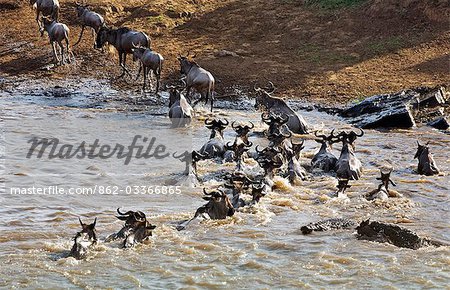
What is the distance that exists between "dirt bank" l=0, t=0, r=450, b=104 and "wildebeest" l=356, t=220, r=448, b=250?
975cm

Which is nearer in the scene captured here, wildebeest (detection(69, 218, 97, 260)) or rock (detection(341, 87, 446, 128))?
wildebeest (detection(69, 218, 97, 260))

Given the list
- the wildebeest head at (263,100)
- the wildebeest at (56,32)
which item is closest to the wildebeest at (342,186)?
the wildebeest head at (263,100)

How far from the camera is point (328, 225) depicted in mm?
10148

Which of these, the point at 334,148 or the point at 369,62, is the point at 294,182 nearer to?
the point at 334,148

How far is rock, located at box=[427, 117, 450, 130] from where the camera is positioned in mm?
16625

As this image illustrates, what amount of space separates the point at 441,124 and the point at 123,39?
860cm

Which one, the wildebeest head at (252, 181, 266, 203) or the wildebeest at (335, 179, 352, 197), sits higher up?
the wildebeest at (335, 179, 352, 197)

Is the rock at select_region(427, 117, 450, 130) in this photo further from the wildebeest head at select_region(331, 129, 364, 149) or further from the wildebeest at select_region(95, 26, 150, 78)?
the wildebeest at select_region(95, 26, 150, 78)

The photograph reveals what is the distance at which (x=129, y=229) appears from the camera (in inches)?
366

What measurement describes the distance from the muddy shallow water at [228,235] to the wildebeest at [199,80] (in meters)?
2.82

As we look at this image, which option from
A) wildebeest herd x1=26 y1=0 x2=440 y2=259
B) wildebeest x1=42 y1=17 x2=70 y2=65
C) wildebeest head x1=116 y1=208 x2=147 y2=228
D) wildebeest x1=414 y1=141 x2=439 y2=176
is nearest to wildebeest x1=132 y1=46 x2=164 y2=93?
wildebeest herd x1=26 y1=0 x2=440 y2=259

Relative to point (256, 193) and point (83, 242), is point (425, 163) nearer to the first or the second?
point (256, 193)

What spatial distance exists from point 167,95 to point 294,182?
809 cm

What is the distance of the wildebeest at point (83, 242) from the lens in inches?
347
